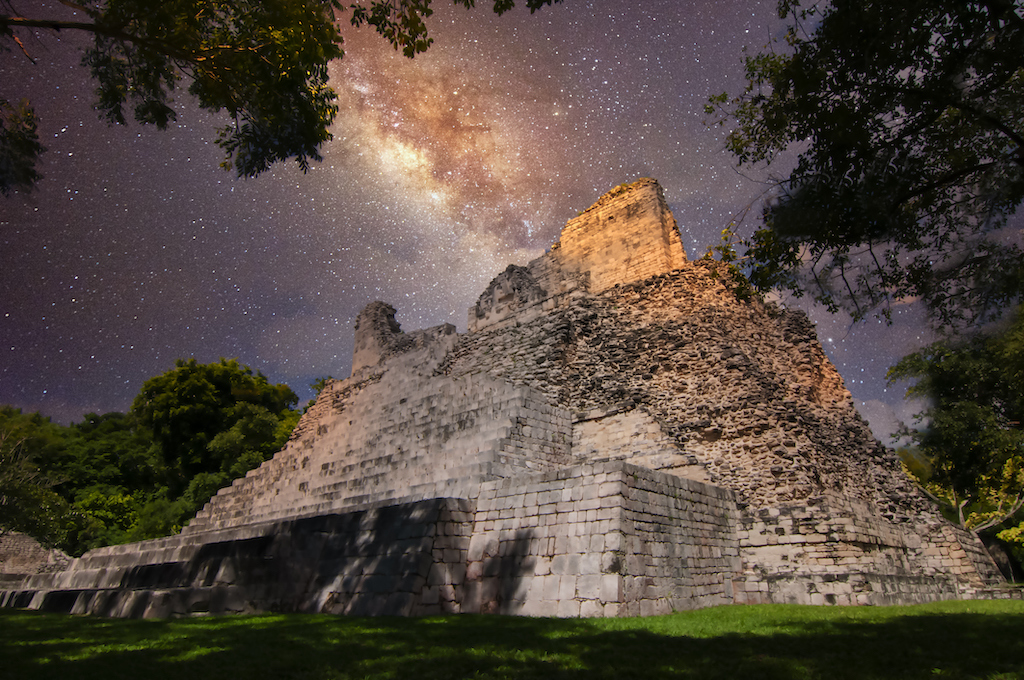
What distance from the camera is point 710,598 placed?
8.64 meters

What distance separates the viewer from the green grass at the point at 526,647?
159 inches

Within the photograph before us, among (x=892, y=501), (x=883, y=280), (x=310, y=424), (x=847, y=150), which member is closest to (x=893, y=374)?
(x=892, y=501)

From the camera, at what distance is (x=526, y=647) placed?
16.2 ft

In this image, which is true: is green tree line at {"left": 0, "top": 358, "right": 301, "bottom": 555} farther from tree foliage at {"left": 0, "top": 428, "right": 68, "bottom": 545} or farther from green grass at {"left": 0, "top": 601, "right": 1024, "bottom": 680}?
green grass at {"left": 0, "top": 601, "right": 1024, "bottom": 680}

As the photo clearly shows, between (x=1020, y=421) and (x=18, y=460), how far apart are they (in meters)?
36.6

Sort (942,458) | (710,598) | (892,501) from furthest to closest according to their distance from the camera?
(942,458) → (892,501) → (710,598)

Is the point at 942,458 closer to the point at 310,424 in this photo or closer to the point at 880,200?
the point at 880,200

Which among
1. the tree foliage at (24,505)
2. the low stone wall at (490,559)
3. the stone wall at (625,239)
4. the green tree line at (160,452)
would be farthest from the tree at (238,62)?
the green tree line at (160,452)

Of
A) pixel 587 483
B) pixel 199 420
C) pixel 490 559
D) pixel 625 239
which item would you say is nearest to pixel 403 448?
pixel 490 559

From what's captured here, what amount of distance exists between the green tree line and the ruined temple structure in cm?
1171

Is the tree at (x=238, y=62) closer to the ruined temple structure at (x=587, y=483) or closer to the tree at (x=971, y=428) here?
the ruined temple structure at (x=587, y=483)

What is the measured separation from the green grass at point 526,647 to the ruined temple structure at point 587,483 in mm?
1158

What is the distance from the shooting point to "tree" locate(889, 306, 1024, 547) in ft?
58.4

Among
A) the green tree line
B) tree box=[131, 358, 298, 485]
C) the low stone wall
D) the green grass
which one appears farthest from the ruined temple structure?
tree box=[131, 358, 298, 485]
